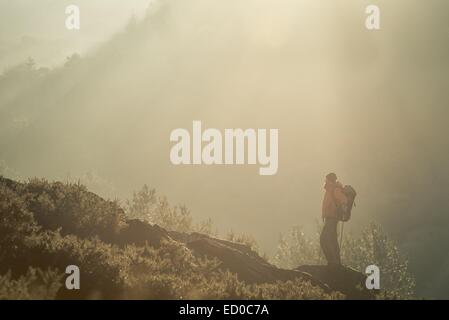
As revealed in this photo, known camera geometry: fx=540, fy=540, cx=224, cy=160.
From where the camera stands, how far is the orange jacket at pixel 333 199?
18.6 metres

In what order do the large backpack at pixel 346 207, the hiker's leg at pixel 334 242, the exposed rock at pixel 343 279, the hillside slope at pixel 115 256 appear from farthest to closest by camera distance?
the hiker's leg at pixel 334 242
the large backpack at pixel 346 207
the exposed rock at pixel 343 279
the hillside slope at pixel 115 256

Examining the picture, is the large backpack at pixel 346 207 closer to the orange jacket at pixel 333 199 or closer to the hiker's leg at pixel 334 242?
the orange jacket at pixel 333 199

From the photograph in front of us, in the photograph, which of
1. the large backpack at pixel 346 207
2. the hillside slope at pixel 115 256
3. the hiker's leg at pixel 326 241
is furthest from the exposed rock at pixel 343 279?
the large backpack at pixel 346 207

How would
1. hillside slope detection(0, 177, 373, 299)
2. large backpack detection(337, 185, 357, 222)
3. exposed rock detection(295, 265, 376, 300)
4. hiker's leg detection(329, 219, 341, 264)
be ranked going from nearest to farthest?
hillside slope detection(0, 177, 373, 299) < exposed rock detection(295, 265, 376, 300) < large backpack detection(337, 185, 357, 222) < hiker's leg detection(329, 219, 341, 264)

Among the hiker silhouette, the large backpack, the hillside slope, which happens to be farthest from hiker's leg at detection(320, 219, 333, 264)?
the hillside slope

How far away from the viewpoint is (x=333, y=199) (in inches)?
740

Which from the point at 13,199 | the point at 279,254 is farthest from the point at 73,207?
the point at 279,254

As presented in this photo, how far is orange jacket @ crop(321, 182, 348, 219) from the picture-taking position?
18.6 meters

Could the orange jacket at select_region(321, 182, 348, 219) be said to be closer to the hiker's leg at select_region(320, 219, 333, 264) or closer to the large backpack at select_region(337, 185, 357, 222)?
the large backpack at select_region(337, 185, 357, 222)

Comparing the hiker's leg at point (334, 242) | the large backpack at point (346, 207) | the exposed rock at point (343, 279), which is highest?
the large backpack at point (346, 207)

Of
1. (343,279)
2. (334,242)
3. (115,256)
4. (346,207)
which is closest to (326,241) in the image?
(334,242)

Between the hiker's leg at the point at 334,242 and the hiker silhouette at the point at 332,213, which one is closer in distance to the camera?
the hiker silhouette at the point at 332,213
